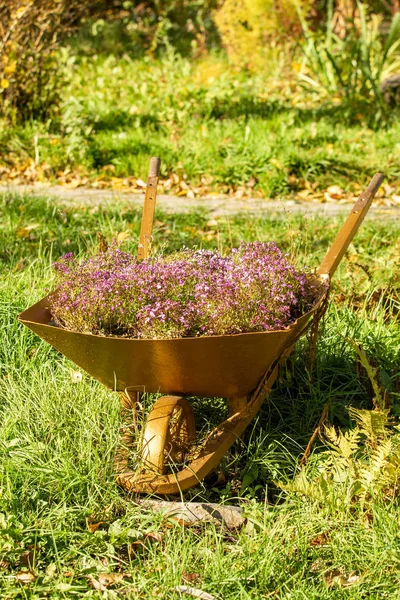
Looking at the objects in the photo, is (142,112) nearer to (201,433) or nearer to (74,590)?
(201,433)

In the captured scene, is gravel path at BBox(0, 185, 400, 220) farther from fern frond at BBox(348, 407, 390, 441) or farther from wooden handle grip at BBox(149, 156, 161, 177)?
fern frond at BBox(348, 407, 390, 441)

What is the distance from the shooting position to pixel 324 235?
4.44 meters

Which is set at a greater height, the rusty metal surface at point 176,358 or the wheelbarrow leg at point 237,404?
the rusty metal surface at point 176,358

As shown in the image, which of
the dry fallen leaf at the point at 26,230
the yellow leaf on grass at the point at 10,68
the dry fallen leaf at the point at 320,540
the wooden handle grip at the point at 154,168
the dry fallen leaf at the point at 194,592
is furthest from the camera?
the yellow leaf on grass at the point at 10,68

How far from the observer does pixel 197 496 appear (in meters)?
2.57

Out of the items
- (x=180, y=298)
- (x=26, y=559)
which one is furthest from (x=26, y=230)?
A: (x=26, y=559)

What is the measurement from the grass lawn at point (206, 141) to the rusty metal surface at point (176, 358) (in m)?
3.35

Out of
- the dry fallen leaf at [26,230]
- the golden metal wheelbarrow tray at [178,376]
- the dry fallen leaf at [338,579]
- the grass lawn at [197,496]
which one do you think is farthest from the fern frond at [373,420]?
the dry fallen leaf at [26,230]

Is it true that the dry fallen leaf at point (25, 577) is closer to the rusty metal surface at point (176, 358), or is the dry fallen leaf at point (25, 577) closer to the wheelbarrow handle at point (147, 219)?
the rusty metal surface at point (176, 358)

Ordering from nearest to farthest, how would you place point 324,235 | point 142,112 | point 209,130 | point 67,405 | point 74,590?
point 74,590, point 67,405, point 324,235, point 209,130, point 142,112

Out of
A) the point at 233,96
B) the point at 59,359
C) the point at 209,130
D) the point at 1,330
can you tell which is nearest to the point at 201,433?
the point at 59,359

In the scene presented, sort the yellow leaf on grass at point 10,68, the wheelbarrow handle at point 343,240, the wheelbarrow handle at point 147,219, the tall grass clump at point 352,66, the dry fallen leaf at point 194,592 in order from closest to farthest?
the dry fallen leaf at point 194,592 → the wheelbarrow handle at point 343,240 → the wheelbarrow handle at point 147,219 → the yellow leaf on grass at point 10,68 → the tall grass clump at point 352,66

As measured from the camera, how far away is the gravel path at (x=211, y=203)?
5.05m

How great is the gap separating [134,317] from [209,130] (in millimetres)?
4461
